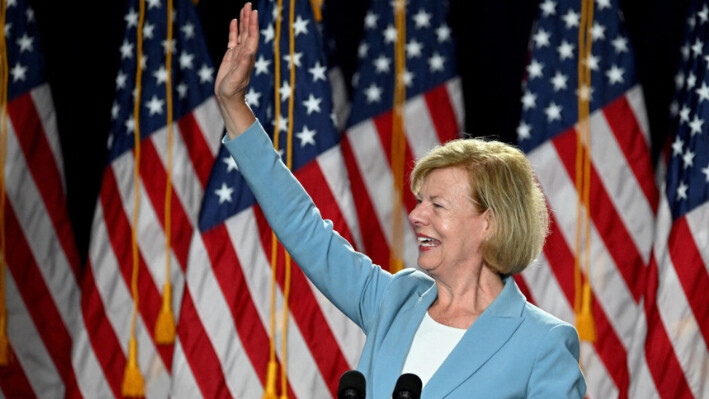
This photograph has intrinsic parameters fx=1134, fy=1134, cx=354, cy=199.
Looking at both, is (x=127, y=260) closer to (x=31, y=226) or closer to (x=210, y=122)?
(x=31, y=226)

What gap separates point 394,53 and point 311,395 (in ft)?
4.41

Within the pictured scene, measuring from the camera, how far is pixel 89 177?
4953mm

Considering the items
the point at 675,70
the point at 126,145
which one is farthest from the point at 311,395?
the point at 675,70

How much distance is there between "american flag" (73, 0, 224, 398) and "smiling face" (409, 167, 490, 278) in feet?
7.67

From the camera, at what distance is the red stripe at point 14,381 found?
466cm

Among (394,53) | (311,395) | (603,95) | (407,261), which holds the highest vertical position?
(394,53)

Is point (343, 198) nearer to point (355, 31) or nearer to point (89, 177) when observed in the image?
point (355, 31)

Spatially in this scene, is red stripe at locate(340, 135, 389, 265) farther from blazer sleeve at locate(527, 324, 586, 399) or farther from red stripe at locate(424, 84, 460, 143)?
blazer sleeve at locate(527, 324, 586, 399)

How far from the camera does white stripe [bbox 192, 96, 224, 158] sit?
178 inches

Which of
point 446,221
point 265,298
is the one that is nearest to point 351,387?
point 446,221

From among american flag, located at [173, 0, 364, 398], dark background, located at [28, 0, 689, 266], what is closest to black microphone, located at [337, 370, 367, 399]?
american flag, located at [173, 0, 364, 398]

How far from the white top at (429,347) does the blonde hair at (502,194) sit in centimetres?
17

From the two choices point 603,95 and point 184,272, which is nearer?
point 603,95

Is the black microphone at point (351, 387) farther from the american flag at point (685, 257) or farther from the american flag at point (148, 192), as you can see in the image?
the american flag at point (148, 192)
